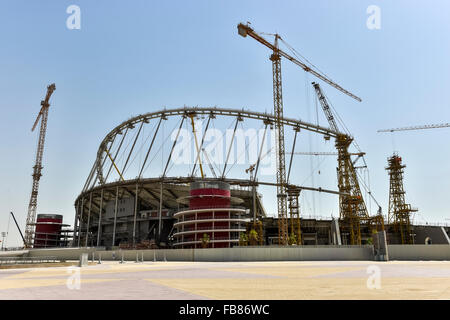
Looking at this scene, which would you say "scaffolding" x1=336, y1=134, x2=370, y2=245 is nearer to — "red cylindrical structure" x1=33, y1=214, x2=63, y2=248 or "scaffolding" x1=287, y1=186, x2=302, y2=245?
"scaffolding" x1=287, y1=186, x2=302, y2=245

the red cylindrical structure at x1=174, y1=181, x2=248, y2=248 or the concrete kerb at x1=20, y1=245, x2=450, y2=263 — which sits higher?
the red cylindrical structure at x1=174, y1=181, x2=248, y2=248

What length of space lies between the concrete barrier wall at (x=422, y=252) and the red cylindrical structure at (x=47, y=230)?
10633 centimetres

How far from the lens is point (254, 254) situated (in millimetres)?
43250

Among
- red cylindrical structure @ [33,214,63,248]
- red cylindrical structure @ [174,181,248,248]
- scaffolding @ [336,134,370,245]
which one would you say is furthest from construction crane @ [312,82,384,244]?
red cylindrical structure @ [33,214,63,248]

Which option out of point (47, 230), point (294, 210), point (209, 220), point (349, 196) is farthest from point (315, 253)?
point (47, 230)

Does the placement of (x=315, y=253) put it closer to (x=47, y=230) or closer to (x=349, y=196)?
(x=349, y=196)

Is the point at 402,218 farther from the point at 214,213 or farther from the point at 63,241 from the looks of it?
the point at 63,241

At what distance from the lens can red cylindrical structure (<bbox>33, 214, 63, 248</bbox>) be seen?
11231 cm

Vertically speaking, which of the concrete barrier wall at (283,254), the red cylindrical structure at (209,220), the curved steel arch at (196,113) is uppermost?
the curved steel arch at (196,113)

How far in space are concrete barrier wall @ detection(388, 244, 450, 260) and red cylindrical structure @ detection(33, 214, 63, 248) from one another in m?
106

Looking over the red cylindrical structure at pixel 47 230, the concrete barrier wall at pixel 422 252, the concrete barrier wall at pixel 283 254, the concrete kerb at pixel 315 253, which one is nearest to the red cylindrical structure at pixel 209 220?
the concrete barrier wall at pixel 283 254

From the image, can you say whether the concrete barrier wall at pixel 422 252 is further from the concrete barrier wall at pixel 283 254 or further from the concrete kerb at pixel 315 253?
the concrete barrier wall at pixel 283 254

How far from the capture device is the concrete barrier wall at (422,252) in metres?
42.9

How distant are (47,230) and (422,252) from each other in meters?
110
